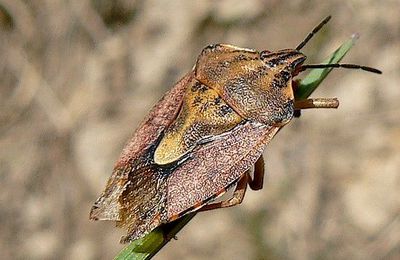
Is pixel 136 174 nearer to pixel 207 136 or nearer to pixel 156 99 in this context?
pixel 207 136

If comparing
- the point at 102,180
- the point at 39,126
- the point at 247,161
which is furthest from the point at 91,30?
the point at 247,161

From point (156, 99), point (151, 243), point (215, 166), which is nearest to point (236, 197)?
point (215, 166)

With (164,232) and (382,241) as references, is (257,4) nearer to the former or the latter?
(382,241)

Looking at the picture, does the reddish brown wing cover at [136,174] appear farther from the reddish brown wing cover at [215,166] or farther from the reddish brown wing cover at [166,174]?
the reddish brown wing cover at [215,166]

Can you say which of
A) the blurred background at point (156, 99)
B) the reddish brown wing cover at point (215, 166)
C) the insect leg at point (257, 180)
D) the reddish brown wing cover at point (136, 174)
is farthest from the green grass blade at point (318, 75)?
the blurred background at point (156, 99)

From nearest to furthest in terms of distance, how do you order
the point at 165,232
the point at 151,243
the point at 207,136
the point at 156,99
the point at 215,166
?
the point at 151,243
the point at 165,232
the point at 215,166
the point at 207,136
the point at 156,99

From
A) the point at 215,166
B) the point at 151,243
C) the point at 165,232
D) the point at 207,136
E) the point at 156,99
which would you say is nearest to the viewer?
the point at 151,243
